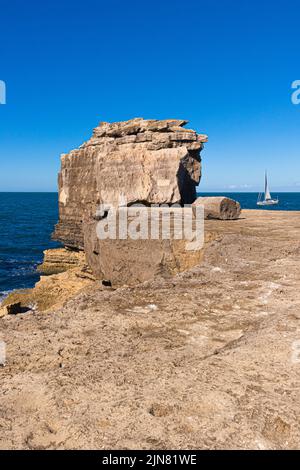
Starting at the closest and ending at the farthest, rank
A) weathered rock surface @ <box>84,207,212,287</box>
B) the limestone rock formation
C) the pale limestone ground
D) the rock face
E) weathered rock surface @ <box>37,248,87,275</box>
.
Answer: the pale limestone ground
weathered rock surface @ <box>84,207,212,287</box>
the limestone rock formation
the rock face
weathered rock surface @ <box>37,248,87,275</box>

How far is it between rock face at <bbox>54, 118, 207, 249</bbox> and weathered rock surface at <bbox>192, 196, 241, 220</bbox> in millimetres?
4429

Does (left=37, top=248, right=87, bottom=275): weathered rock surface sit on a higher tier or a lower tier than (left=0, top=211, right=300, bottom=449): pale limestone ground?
lower

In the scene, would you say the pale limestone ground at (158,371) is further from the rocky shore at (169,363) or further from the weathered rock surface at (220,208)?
the weathered rock surface at (220,208)

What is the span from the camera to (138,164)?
2206cm

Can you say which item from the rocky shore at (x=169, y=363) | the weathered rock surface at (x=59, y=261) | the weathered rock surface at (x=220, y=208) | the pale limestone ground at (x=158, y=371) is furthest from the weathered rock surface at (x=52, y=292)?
the pale limestone ground at (x=158, y=371)

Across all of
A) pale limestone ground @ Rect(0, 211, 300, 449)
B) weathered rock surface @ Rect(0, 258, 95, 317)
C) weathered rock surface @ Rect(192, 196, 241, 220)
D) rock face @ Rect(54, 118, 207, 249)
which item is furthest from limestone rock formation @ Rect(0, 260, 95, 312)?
pale limestone ground @ Rect(0, 211, 300, 449)

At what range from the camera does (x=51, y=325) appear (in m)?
5.15

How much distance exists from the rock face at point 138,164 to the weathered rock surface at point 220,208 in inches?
174

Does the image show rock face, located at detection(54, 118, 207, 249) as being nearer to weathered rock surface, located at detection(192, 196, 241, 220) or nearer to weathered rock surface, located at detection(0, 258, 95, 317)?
weathered rock surface, located at detection(192, 196, 241, 220)

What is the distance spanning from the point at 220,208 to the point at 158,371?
12865 millimetres

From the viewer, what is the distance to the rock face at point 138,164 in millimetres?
21266

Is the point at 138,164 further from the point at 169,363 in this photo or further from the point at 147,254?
the point at 169,363

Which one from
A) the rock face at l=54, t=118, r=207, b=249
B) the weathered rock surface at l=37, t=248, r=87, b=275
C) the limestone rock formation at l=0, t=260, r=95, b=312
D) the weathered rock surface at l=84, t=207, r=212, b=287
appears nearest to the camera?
the weathered rock surface at l=84, t=207, r=212, b=287

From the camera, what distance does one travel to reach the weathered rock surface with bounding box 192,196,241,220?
16.2 metres
